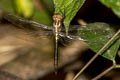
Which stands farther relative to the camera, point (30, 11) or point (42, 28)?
point (30, 11)

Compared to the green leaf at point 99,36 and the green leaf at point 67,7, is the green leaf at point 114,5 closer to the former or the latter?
the green leaf at point 67,7

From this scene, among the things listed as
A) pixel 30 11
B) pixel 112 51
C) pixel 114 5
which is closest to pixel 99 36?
pixel 112 51

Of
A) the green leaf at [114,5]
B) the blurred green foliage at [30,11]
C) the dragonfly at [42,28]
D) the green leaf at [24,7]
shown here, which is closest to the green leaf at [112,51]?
the dragonfly at [42,28]

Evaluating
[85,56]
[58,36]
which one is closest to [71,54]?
[85,56]

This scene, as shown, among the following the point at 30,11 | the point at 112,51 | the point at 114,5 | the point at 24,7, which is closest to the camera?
the point at 114,5

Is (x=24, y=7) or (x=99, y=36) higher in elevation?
(x=24, y=7)

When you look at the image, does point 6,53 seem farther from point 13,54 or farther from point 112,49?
point 112,49

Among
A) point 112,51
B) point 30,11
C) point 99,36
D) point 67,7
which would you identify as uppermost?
point 67,7

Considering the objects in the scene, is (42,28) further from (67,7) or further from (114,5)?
(114,5)

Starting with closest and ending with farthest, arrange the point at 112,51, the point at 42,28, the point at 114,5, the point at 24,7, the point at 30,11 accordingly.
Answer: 1. the point at 114,5
2. the point at 112,51
3. the point at 42,28
4. the point at 24,7
5. the point at 30,11
